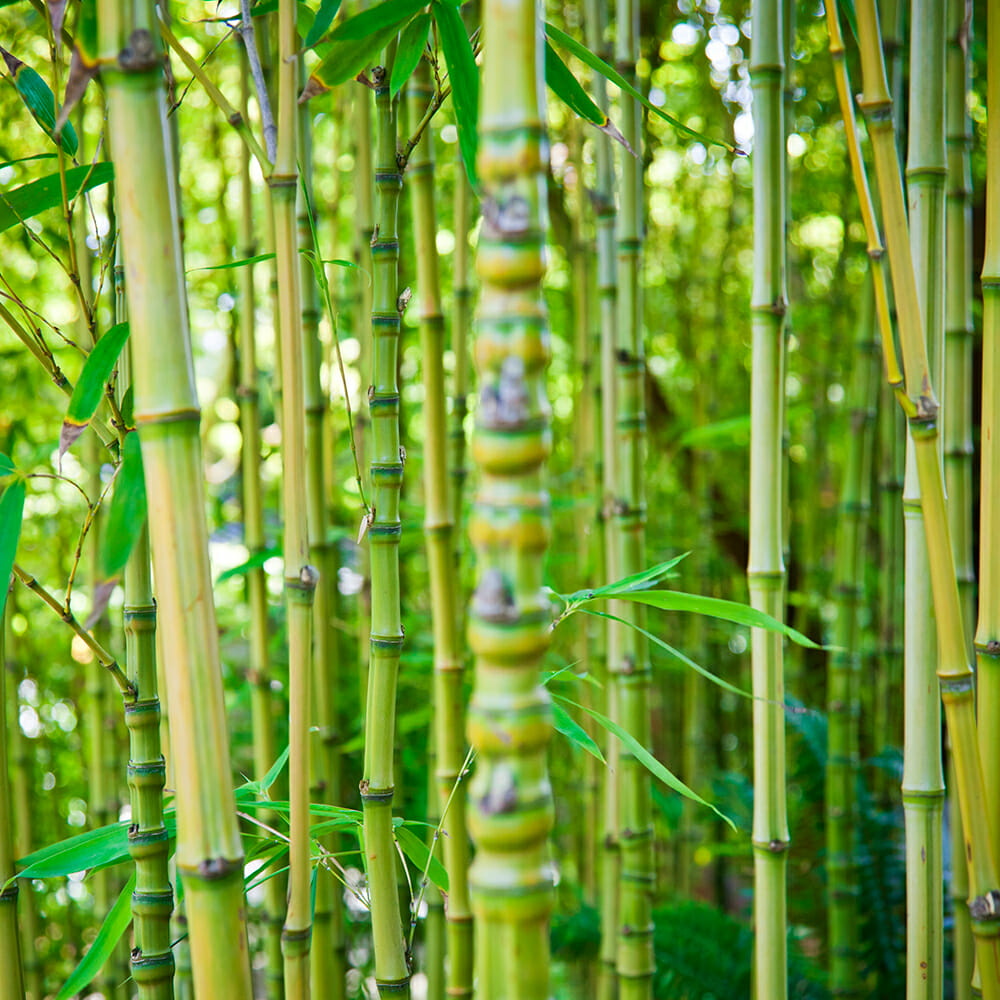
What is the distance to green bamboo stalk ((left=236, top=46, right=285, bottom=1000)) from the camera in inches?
36.4

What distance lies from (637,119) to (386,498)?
18.5 inches

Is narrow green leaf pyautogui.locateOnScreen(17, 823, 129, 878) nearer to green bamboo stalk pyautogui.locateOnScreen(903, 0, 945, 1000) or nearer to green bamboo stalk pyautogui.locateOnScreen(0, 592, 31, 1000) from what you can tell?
green bamboo stalk pyautogui.locateOnScreen(0, 592, 31, 1000)

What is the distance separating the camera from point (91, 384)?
0.46 metres

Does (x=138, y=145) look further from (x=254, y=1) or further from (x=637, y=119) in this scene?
(x=637, y=119)

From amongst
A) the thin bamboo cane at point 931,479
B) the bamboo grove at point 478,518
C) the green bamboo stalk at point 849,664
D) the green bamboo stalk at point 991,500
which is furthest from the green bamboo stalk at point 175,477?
the green bamboo stalk at point 849,664

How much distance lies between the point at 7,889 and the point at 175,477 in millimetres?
368

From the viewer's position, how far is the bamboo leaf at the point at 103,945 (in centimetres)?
51

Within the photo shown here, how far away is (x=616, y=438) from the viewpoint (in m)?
1.02

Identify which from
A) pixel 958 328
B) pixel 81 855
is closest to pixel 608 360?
pixel 958 328

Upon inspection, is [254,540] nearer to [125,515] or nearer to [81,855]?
[81,855]

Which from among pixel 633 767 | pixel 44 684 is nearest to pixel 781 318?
pixel 633 767

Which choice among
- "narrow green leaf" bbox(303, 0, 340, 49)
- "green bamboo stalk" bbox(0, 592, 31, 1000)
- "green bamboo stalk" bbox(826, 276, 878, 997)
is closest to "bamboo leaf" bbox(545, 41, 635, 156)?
"narrow green leaf" bbox(303, 0, 340, 49)

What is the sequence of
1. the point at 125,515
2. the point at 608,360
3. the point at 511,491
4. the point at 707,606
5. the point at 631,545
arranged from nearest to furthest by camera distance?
the point at 511,491 < the point at 125,515 < the point at 707,606 < the point at 631,545 < the point at 608,360

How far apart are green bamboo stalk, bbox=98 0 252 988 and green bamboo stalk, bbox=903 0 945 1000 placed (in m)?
0.45
